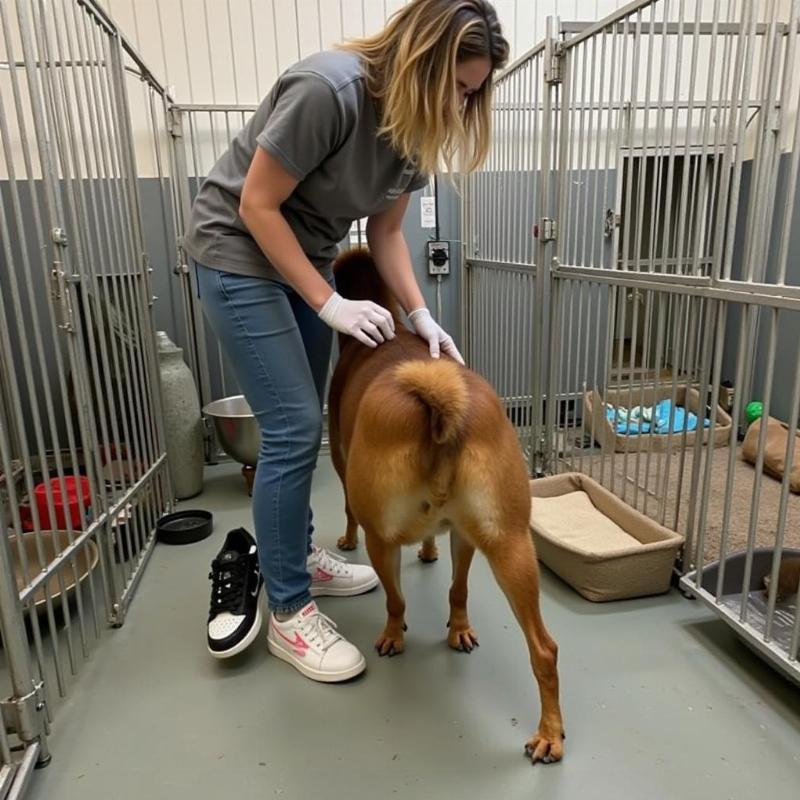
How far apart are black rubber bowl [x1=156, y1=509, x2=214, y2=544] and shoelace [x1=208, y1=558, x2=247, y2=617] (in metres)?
0.52

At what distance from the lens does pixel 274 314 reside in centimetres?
142

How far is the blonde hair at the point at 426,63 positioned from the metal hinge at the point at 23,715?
1336 mm

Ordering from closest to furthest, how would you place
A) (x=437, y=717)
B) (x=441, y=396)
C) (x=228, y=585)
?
(x=441, y=396), (x=437, y=717), (x=228, y=585)

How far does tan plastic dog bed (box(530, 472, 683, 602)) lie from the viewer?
1755 mm

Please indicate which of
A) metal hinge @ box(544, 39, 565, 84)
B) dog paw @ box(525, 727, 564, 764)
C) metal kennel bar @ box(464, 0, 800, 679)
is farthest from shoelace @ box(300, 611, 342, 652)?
metal hinge @ box(544, 39, 565, 84)

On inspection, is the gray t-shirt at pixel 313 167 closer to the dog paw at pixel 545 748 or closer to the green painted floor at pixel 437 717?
the green painted floor at pixel 437 717

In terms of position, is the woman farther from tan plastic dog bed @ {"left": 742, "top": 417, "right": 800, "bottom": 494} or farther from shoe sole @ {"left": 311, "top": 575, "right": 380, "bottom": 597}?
tan plastic dog bed @ {"left": 742, "top": 417, "right": 800, "bottom": 494}

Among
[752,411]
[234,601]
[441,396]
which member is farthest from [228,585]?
[752,411]

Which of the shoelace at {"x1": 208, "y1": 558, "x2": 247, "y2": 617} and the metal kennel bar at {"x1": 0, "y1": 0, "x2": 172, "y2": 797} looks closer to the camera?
the metal kennel bar at {"x1": 0, "y1": 0, "x2": 172, "y2": 797}

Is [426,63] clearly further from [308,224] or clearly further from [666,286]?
[666,286]

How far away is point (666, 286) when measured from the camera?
1744mm

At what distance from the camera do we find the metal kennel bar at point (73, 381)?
125 centimetres

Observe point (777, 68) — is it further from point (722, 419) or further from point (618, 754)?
point (722, 419)

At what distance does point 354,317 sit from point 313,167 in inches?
12.8
